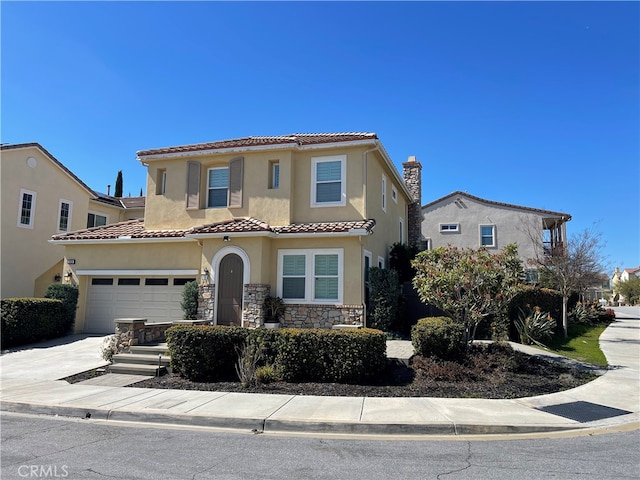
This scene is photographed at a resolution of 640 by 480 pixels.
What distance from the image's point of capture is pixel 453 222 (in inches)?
1184

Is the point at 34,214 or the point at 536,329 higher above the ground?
the point at 34,214

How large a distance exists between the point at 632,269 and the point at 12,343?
94.9 m

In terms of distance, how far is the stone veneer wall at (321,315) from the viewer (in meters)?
13.7

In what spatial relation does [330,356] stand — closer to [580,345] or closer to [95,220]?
[580,345]

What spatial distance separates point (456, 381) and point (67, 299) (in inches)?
569

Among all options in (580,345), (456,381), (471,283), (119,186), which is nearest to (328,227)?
(471,283)

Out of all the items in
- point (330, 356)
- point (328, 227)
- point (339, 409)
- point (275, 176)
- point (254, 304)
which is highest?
point (275, 176)

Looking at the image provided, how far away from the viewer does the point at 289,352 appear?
9.54 m

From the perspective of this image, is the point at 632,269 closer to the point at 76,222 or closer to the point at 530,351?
the point at 530,351

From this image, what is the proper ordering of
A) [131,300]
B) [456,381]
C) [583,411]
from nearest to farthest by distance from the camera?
[583,411], [456,381], [131,300]

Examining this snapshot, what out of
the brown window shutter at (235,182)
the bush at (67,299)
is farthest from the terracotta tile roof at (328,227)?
the bush at (67,299)

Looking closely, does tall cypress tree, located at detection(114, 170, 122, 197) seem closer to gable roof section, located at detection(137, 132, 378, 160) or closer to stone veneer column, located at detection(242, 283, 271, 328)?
gable roof section, located at detection(137, 132, 378, 160)

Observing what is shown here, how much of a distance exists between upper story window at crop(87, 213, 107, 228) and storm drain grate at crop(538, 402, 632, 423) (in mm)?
24700

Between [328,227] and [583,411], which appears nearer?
[583,411]
